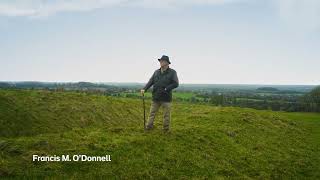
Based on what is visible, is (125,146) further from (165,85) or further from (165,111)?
(165,85)

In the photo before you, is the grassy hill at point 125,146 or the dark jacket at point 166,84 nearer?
the grassy hill at point 125,146

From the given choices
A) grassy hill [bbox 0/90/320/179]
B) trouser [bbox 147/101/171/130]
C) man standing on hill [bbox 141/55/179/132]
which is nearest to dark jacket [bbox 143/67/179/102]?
man standing on hill [bbox 141/55/179/132]

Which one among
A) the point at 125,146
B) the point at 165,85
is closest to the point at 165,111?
the point at 165,85

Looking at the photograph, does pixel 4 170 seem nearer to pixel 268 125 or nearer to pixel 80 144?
pixel 80 144

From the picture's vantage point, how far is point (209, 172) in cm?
1426

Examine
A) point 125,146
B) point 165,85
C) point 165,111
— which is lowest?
point 125,146

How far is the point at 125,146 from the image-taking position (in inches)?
611

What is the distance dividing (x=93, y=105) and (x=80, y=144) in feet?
32.8

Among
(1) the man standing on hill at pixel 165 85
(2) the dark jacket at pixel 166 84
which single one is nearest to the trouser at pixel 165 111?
(1) the man standing on hill at pixel 165 85

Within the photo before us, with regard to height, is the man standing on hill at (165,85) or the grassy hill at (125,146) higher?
the man standing on hill at (165,85)

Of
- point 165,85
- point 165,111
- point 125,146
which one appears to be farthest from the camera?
point 165,111

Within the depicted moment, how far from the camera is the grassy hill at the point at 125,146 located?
42.8 ft

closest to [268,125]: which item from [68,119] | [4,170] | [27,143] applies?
[68,119]

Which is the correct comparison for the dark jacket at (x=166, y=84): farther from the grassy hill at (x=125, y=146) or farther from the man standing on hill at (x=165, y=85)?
the grassy hill at (x=125, y=146)
